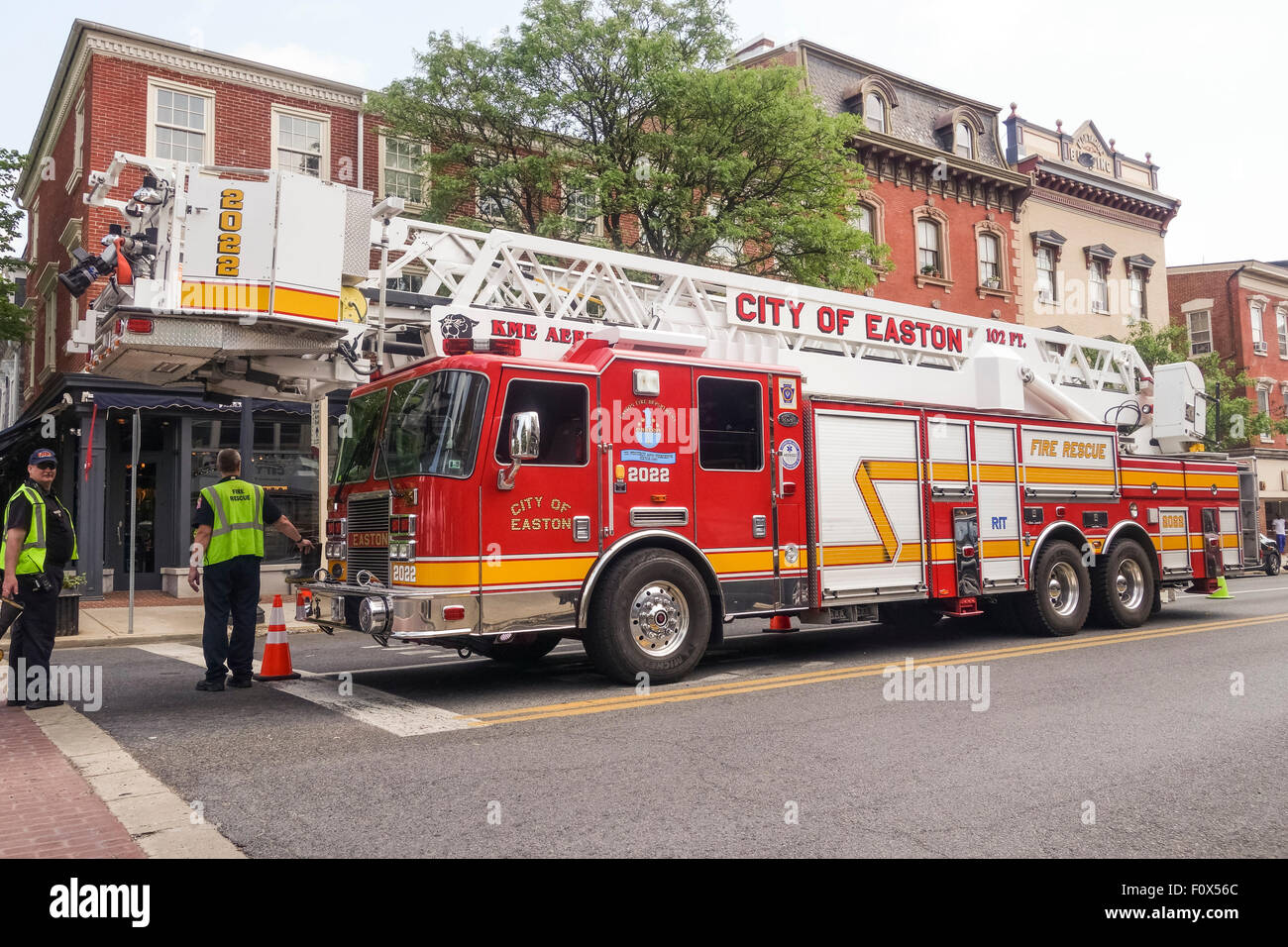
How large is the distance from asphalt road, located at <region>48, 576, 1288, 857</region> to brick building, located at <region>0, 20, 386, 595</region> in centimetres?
956

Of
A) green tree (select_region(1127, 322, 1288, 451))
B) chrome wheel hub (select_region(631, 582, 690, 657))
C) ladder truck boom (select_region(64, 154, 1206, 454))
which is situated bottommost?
chrome wheel hub (select_region(631, 582, 690, 657))

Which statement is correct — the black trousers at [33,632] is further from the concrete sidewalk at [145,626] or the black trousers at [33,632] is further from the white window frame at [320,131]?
the white window frame at [320,131]

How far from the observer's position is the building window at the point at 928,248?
27625 mm

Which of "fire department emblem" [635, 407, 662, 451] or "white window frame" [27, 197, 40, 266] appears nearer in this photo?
"fire department emblem" [635, 407, 662, 451]

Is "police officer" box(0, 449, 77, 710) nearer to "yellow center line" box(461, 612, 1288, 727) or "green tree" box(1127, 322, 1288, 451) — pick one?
"yellow center line" box(461, 612, 1288, 727)

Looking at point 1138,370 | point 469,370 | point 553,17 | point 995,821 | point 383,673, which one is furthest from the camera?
point 553,17

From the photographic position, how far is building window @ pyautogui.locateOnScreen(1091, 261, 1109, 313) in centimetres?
3145

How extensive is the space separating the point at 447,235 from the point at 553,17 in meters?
9.21

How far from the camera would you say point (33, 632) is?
7031 mm

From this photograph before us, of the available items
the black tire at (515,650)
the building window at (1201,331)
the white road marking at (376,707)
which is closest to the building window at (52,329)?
the white road marking at (376,707)

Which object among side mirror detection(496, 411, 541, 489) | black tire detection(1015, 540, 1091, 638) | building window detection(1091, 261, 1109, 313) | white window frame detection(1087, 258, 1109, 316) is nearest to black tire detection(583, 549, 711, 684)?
side mirror detection(496, 411, 541, 489)

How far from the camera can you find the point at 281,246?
7.71m
